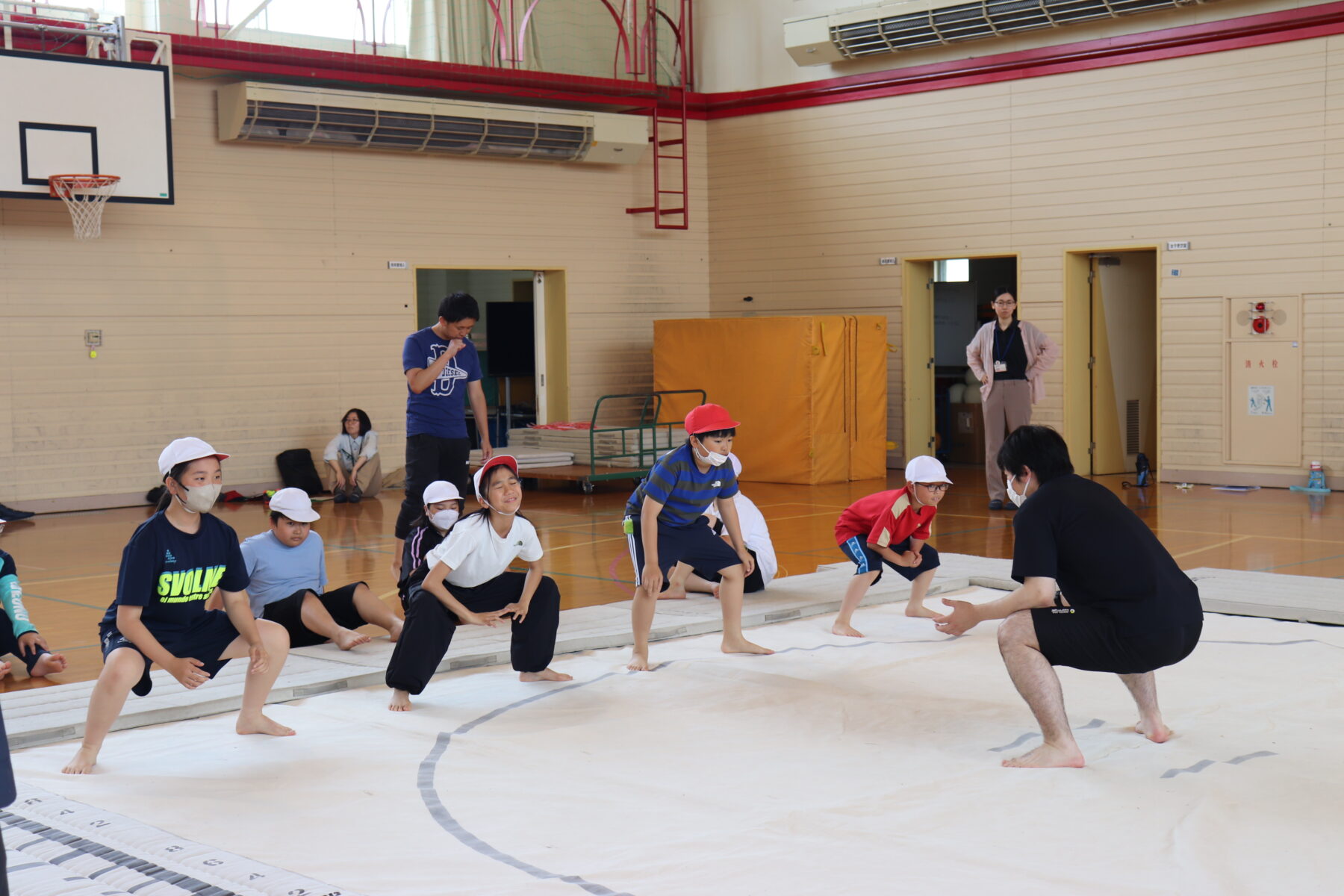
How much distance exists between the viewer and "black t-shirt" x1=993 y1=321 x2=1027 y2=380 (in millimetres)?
12828

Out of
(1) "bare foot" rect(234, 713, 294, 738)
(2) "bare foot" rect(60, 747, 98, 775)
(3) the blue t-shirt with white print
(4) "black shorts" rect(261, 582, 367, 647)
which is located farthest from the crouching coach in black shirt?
(3) the blue t-shirt with white print

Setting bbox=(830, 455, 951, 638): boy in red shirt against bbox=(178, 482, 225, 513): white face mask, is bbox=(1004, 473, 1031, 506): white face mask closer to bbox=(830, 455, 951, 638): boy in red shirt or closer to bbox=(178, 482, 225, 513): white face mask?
bbox=(830, 455, 951, 638): boy in red shirt

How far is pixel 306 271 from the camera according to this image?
14.9m

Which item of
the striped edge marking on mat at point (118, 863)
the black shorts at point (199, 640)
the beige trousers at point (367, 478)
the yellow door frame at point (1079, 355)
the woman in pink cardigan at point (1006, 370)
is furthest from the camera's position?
the yellow door frame at point (1079, 355)

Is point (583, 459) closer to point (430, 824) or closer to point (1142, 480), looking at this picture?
point (1142, 480)

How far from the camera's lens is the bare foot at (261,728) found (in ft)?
17.0

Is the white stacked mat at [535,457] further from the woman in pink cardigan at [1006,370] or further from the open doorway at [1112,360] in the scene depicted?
the open doorway at [1112,360]

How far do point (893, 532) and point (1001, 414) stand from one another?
252 inches

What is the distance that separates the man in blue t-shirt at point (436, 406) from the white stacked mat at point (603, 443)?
A: 621 centimetres

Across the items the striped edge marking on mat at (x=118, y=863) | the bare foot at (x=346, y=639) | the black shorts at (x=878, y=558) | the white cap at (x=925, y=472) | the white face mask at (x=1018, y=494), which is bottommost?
the striped edge marking on mat at (x=118, y=863)

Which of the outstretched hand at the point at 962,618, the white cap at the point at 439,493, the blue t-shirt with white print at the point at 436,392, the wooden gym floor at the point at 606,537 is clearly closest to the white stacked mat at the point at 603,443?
the wooden gym floor at the point at 606,537

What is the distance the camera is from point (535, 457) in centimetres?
1490

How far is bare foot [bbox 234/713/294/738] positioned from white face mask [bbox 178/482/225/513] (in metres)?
0.89

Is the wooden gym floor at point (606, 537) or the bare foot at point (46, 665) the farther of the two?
the wooden gym floor at point (606, 537)
